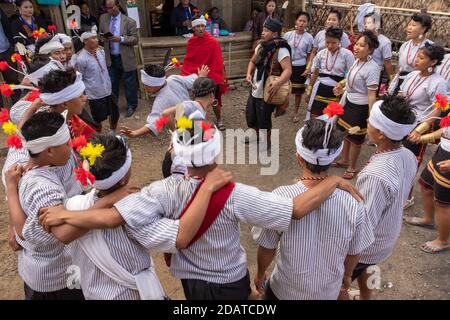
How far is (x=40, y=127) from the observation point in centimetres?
186

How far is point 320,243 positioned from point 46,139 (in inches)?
60.9

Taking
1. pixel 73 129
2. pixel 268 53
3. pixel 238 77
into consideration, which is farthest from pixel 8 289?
pixel 238 77

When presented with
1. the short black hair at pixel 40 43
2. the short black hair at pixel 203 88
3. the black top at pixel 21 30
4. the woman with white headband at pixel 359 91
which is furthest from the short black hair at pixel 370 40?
the black top at pixel 21 30

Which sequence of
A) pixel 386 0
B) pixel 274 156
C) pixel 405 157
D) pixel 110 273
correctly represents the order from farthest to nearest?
1. pixel 386 0
2. pixel 274 156
3. pixel 405 157
4. pixel 110 273

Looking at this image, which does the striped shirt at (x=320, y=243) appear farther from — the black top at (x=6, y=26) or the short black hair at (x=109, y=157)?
the black top at (x=6, y=26)

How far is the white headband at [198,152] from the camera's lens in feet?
5.37

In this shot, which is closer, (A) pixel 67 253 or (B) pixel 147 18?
(A) pixel 67 253

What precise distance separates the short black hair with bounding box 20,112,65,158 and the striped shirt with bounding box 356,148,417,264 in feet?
5.93

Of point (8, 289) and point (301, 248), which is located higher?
point (301, 248)

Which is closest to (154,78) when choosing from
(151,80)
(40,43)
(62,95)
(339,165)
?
(151,80)

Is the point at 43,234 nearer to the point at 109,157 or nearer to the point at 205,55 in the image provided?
the point at 109,157
